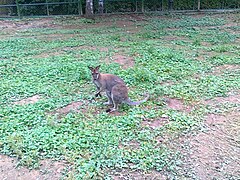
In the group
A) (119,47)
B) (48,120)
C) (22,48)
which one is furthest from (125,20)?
(48,120)

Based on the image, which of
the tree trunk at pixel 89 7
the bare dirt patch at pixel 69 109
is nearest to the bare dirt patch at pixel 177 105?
the bare dirt patch at pixel 69 109

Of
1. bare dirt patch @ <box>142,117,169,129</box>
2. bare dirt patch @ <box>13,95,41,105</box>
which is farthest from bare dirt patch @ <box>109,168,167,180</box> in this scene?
bare dirt patch @ <box>13,95,41,105</box>

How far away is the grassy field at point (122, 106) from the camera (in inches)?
122

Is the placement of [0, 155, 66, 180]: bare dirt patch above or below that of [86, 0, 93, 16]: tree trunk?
below

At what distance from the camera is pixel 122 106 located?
4.27 metres

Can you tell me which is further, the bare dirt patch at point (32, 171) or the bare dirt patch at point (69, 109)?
the bare dirt patch at point (69, 109)

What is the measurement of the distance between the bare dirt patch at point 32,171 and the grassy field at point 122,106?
0.20 ft

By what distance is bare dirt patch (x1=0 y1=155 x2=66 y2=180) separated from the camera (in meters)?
2.89

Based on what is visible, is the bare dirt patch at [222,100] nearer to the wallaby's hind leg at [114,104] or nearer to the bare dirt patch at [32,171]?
the wallaby's hind leg at [114,104]

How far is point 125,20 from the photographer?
11.4 meters

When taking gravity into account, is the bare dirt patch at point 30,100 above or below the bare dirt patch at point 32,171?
above

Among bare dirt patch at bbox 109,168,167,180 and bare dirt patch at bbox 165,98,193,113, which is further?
bare dirt patch at bbox 165,98,193,113

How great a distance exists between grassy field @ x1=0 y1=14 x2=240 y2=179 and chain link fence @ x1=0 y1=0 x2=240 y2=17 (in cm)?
387

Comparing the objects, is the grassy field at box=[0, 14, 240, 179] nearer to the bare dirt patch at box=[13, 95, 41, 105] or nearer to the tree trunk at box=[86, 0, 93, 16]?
the bare dirt patch at box=[13, 95, 41, 105]
